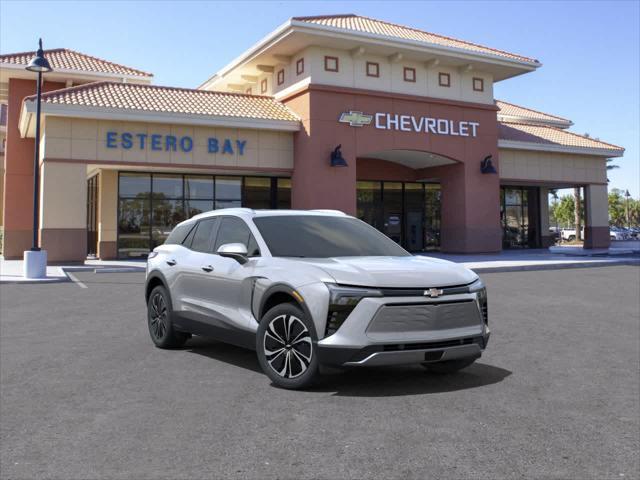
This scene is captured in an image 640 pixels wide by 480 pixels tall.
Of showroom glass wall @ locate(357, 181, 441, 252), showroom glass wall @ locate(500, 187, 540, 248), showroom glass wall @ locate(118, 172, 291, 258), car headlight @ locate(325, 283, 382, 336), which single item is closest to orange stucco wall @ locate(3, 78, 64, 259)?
showroom glass wall @ locate(118, 172, 291, 258)

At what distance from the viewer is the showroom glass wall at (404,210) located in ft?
→ 106

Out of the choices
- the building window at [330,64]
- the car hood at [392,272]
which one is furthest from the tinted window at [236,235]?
the building window at [330,64]

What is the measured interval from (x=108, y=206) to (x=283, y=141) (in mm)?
8453

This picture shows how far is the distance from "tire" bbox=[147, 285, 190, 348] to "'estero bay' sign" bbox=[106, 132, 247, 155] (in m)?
17.3

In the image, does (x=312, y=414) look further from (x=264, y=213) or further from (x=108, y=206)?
(x=108, y=206)

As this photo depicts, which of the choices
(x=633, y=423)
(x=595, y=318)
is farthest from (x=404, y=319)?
(x=595, y=318)

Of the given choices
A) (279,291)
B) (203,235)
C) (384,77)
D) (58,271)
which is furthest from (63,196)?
(279,291)

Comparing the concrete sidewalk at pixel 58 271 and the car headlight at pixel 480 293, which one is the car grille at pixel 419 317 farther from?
the concrete sidewalk at pixel 58 271

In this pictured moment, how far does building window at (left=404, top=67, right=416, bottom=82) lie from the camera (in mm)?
27875

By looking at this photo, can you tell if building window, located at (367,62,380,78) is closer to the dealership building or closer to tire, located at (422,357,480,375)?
the dealership building

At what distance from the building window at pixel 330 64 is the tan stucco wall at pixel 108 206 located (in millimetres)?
10601

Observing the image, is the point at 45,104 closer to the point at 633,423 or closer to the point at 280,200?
the point at 280,200

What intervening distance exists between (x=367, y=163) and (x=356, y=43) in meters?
7.61

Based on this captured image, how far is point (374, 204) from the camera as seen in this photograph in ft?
106
